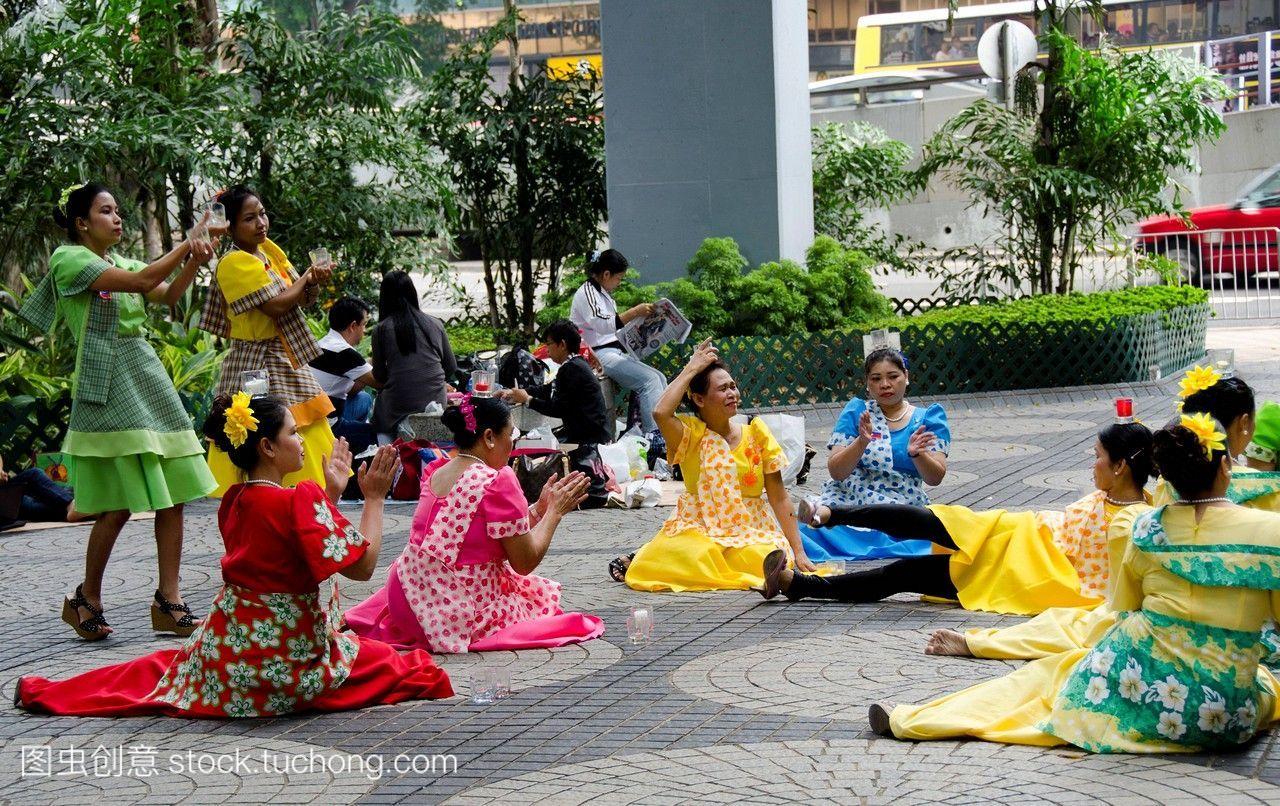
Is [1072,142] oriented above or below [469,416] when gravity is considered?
above

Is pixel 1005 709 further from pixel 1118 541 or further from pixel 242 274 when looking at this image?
pixel 242 274

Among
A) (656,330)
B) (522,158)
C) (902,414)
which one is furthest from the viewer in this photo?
(522,158)

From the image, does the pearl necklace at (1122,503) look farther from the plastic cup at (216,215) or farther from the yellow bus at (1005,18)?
the yellow bus at (1005,18)

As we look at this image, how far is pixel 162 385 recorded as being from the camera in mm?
6957

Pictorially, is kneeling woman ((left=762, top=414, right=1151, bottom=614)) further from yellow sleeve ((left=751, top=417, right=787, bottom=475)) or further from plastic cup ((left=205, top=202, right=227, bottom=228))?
plastic cup ((left=205, top=202, right=227, bottom=228))

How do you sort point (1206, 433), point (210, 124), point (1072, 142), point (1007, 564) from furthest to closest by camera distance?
point (1072, 142) → point (210, 124) → point (1007, 564) → point (1206, 433)

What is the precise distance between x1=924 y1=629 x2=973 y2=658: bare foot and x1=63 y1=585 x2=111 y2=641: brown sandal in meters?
3.41

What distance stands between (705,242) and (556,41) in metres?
25.0

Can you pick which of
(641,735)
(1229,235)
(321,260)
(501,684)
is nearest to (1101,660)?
(641,735)

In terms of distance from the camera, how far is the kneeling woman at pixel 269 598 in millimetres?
5555

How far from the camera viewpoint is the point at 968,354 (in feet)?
44.7

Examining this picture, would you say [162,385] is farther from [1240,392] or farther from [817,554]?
[1240,392]

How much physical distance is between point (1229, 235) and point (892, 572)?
1692cm

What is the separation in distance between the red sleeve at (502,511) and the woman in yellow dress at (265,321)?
1216 mm
